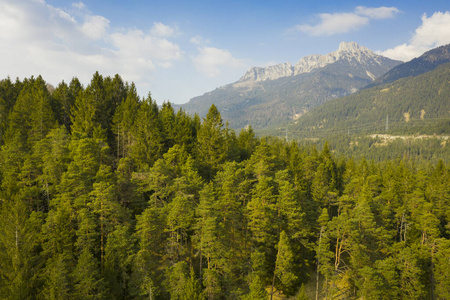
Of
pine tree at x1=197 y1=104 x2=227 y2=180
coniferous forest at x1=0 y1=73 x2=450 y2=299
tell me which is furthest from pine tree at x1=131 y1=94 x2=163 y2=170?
pine tree at x1=197 y1=104 x2=227 y2=180

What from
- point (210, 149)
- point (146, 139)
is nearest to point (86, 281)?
point (146, 139)

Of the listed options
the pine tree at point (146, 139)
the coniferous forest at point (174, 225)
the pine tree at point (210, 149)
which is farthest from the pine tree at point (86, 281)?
the pine tree at point (210, 149)

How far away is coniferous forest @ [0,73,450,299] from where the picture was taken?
29.0 m

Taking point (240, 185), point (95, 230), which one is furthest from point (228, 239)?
point (95, 230)

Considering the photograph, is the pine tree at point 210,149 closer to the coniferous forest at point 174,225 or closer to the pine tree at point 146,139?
the coniferous forest at point 174,225

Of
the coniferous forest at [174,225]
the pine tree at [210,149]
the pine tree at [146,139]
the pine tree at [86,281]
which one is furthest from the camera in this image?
the pine tree at [210,149]

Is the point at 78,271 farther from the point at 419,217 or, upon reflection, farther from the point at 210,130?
the point at 419,217

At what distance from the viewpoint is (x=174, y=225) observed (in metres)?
34.3

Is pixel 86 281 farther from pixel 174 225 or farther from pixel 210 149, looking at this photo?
pixel 210 149

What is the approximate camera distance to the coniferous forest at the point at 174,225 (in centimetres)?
2903

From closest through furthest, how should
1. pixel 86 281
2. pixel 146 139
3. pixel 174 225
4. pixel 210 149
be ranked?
pixel 86 281 → pixel 174 225 → pixel 146 139 → pixel 210 149

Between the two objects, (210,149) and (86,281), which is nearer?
(86,281)

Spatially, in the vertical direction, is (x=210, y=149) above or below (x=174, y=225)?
above

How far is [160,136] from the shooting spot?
2144 inches
